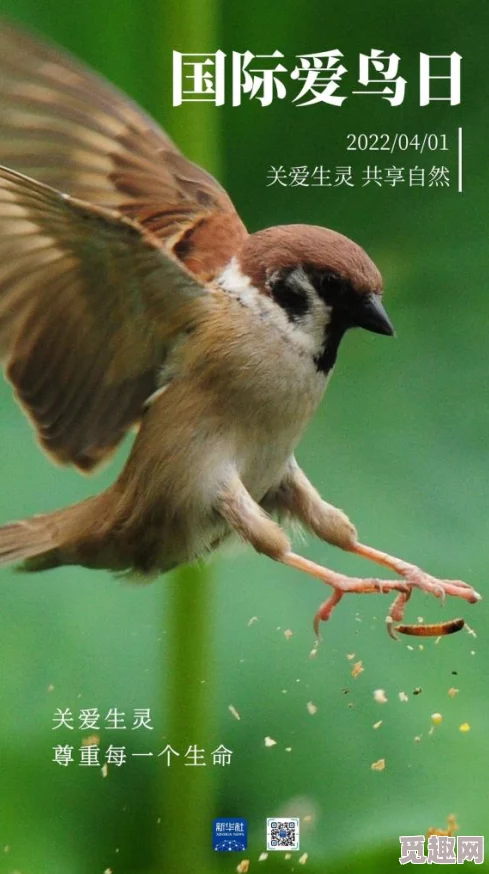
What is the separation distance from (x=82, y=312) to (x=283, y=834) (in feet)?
2.92

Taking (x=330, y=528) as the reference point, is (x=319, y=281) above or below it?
above

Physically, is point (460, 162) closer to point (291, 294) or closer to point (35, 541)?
point (291, 294)

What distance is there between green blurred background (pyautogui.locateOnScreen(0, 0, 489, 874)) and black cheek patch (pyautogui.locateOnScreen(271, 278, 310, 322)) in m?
0.20

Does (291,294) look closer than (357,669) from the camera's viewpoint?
Yes

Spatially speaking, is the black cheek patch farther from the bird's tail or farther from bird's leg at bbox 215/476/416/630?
the bird's tail

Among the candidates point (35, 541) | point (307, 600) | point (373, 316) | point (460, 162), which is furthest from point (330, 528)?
point (460, 162)

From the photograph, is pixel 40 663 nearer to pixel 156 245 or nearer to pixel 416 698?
pixel 416 698

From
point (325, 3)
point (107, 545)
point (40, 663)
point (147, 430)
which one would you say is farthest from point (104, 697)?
point (325, 3)

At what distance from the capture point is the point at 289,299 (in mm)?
1578

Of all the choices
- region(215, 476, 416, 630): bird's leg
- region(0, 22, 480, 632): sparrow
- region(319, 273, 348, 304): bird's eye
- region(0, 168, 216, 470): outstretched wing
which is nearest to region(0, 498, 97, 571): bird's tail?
region(0, 22, 480, 632): sparrow

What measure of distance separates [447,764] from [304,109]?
1.09m

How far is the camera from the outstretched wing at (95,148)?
1.74 m

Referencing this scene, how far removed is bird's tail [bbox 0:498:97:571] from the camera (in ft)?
5.73

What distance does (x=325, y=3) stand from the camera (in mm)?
1762
